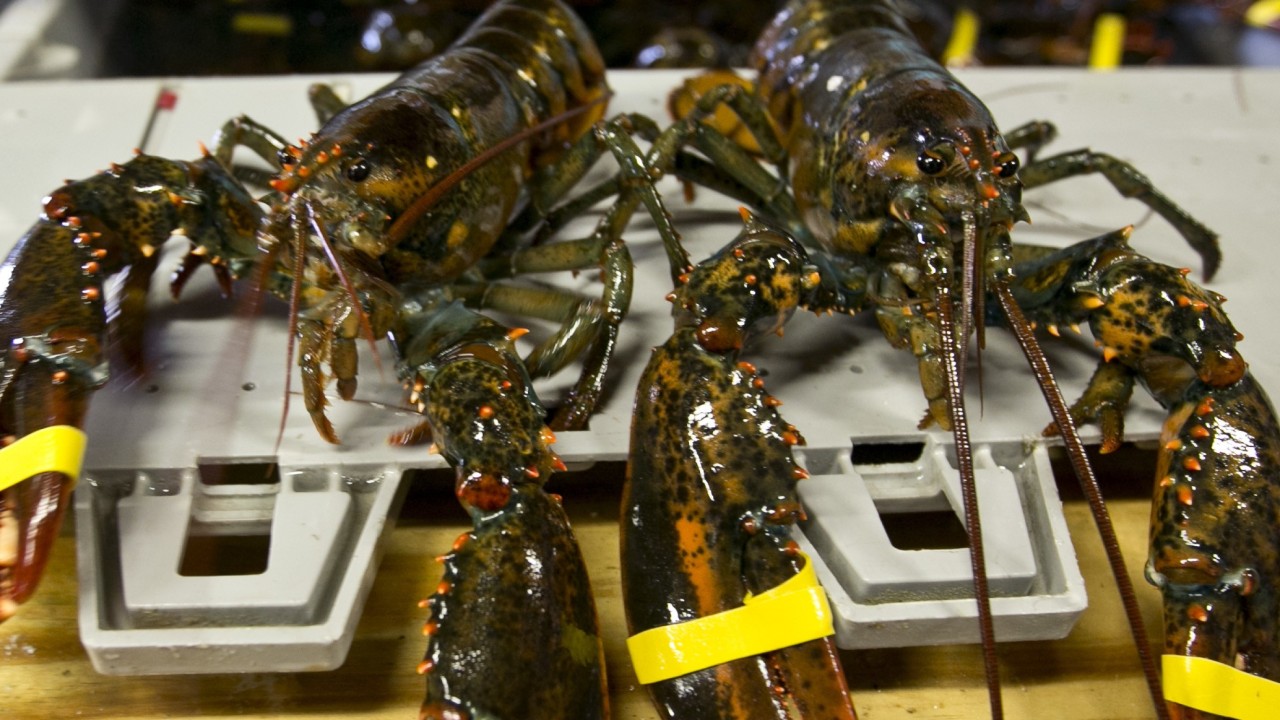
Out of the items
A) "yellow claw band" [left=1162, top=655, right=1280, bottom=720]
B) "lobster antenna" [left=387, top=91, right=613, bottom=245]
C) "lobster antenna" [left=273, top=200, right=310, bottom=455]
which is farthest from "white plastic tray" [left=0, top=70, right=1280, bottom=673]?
"lobster antenna" [left=387, top=91, right=613, bottom=245]

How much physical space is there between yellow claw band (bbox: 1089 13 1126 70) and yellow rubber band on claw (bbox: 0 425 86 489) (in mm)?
3053

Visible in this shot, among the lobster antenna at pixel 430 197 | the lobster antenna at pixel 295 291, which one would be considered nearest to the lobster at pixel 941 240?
the lobster antenna at pixel 430 197

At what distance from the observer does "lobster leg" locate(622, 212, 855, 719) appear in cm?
117

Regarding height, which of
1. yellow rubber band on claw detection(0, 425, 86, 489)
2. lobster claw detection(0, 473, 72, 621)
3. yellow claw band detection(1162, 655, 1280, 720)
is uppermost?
yellow rubber band on claw detection(0, 425, 86, 489)

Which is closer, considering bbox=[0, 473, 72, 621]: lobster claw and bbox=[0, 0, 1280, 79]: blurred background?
bbox=[0, 473, 72, 621]: lobster claw

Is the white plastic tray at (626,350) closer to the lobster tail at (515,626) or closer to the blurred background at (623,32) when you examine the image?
the lobster tail at (515,626)

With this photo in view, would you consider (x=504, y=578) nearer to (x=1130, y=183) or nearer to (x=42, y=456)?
(x=42, y=456)

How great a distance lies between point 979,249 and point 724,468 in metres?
0.52

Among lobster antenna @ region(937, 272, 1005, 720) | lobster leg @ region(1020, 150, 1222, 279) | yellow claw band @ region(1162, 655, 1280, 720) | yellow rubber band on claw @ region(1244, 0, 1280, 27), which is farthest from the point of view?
yellow rubber band on claw @ region(1244, 0, 1280, 27)

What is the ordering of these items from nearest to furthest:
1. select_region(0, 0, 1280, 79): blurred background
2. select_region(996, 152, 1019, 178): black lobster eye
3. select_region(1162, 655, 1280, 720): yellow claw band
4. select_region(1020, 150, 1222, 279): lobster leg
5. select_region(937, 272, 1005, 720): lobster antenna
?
select_region(937, 272, 1005, 720): lobster antenna, select_region(1162, 655, 1280, 720): yellow claw band, select_region(996, 152, 1019, 178): black lobster eye, select_region(1020, 150, 1222, 279): lobster leg, select_region(0, 0, 1280, 79): blurred background

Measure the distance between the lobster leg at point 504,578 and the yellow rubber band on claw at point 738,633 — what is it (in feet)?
0.22

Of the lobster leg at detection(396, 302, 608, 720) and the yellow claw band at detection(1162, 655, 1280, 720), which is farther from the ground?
the lobster leg at detection(396, 302, 608, 720)

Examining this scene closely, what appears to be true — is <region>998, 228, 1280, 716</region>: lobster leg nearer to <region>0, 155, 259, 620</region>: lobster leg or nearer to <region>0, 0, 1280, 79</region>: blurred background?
<region>0, 155, 259, 620</region>: lobster leg

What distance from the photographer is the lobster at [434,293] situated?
1.16 meters
